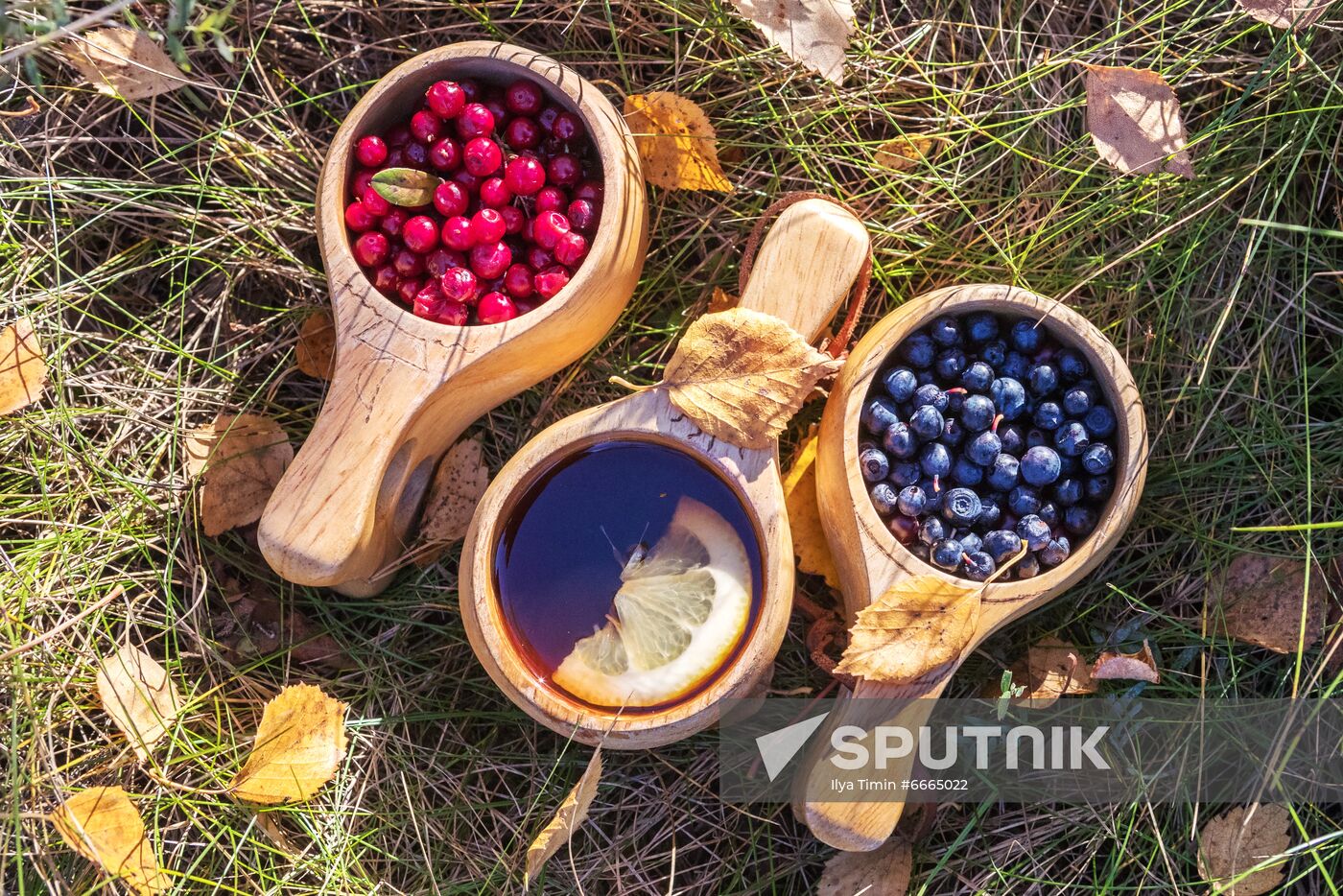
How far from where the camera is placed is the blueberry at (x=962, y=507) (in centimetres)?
210

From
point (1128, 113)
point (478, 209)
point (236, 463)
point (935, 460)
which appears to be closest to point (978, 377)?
point (935, 460)

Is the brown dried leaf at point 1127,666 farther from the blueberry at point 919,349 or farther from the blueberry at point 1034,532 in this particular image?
the blueberry at point 919,349

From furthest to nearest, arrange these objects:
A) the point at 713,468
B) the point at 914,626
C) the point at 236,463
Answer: the point at 236,463 → the point at 713,468 → the point at 914,626

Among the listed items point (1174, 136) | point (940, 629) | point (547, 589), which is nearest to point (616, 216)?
point (547, 589)

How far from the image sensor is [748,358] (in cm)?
213

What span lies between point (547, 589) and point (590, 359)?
0.55m

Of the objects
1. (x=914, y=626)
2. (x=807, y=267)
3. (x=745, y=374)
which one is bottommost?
(x=914, y=626)

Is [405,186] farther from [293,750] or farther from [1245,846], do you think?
[1245,846]

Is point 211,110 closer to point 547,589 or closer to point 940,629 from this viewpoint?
point 547,589

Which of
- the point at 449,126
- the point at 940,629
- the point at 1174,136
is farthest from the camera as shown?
the point at 1174,136

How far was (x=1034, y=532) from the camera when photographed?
208cm

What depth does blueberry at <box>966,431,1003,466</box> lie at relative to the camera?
83.2 inches

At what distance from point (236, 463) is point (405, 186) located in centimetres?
77

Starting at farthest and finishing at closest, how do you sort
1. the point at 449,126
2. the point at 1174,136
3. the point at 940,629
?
the point at 1174,136, the point at 449,126, the point at 940,629
